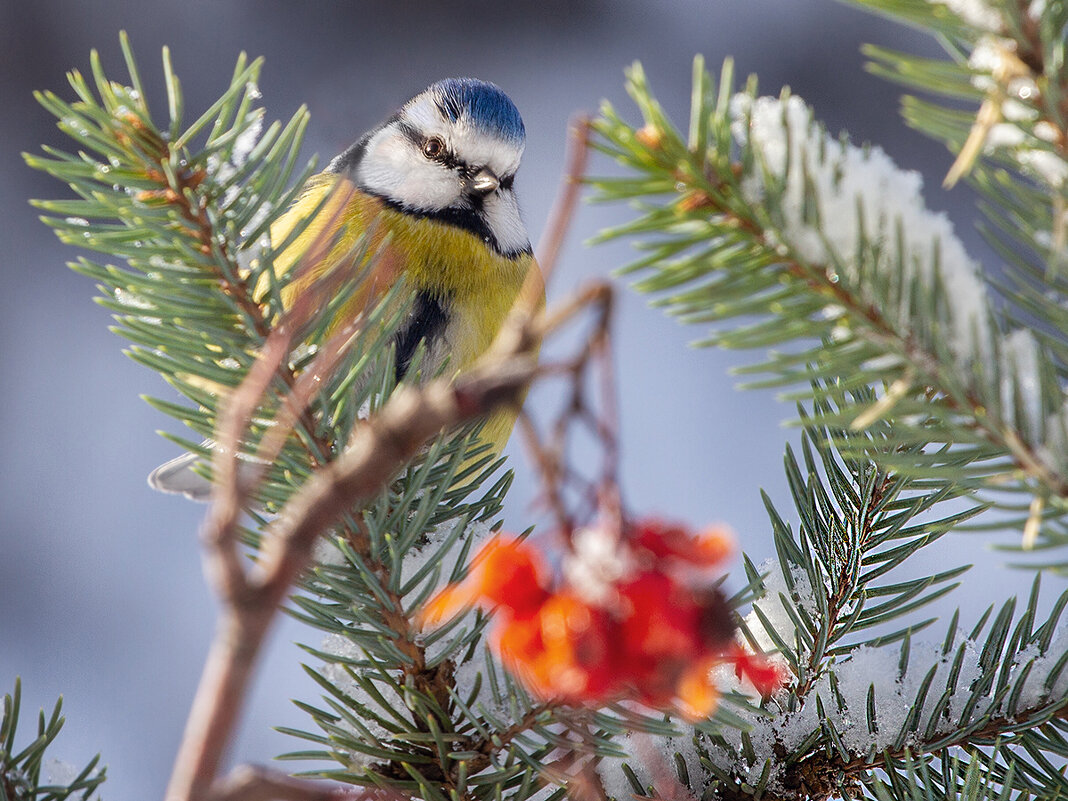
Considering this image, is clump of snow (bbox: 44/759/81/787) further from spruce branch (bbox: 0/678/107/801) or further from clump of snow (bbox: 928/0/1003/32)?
clump of snow (bbox: 928/0/1003/32)

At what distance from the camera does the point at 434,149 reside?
53.8 inches

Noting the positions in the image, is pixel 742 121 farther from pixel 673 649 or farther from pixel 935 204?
pixel 935 204

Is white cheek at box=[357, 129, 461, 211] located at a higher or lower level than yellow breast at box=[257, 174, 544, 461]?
higher

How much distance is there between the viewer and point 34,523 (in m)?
1.90

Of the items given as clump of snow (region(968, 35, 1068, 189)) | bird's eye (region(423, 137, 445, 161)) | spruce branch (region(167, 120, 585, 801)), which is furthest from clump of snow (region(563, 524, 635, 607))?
bird's eye (region(423, 137, 445, 161))

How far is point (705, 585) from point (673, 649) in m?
0.03

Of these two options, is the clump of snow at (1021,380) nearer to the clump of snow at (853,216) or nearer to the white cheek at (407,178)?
the clump of snow at (853,216)

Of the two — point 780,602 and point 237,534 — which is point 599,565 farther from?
point 780,602

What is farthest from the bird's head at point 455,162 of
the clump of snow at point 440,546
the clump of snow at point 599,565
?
the clump of snow at point 599,565

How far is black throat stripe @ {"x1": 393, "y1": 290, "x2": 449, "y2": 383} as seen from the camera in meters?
1.03

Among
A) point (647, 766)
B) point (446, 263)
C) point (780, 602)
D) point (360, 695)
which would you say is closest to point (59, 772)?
point (360, 695)

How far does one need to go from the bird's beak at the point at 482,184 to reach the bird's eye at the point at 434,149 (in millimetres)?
65

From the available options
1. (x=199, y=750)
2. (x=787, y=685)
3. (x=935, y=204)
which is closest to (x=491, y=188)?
(x=787, y=685)

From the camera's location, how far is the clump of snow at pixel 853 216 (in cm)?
37
